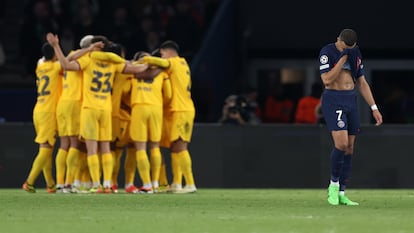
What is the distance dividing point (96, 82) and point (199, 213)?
17.2 feet

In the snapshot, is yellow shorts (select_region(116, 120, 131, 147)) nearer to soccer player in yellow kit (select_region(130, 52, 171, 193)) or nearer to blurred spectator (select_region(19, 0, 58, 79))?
soccer player in yellow kit (select_region(130, 52, 171, 193))

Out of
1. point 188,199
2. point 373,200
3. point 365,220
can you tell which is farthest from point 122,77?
point 365,220

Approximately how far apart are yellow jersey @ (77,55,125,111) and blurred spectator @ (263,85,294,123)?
25.9ft

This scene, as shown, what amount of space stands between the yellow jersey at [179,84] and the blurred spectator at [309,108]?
484 cm

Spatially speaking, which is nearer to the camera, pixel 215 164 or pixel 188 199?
pixel 188 199

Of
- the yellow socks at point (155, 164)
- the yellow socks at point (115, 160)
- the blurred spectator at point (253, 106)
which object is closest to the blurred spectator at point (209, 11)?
the blurred spectator at point (253, 106)

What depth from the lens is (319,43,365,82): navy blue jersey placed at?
702 inches

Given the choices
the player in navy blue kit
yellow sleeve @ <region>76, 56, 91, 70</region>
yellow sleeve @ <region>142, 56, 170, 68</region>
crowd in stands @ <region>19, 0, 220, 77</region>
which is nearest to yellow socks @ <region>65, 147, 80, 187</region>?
yellow sleeve @ <region>76, 56, 91, 70</region>

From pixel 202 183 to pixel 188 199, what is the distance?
19.4 ft

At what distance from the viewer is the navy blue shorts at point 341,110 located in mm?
17766

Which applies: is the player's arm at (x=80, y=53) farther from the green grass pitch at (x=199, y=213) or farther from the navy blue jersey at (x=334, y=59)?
the navy blue jersey at (x=334, y=59)

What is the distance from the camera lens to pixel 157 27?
30266mm

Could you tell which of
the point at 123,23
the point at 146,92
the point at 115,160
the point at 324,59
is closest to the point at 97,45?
the point at 146,92

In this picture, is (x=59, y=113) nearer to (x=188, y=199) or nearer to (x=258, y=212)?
(x=188, y=199)
